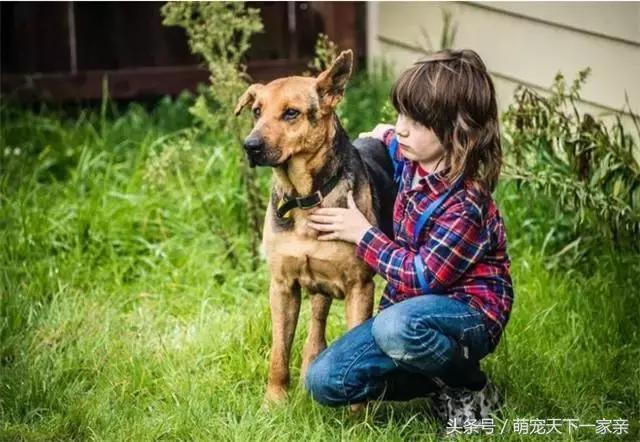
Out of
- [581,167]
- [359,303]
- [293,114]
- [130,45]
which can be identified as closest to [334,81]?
[293,114]

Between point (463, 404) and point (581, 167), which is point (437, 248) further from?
point (581, 167)

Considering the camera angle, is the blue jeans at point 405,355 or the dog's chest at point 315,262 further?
the dog's chest at point 315,262

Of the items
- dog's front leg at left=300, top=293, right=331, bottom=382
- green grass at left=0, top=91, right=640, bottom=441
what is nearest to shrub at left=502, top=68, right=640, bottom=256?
green grass at left=0, top=91, right=640, bottom=441

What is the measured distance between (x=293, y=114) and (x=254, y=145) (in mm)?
183

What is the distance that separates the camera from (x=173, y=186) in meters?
6.07

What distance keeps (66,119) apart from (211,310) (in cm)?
256

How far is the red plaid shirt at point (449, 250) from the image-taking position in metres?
3.77

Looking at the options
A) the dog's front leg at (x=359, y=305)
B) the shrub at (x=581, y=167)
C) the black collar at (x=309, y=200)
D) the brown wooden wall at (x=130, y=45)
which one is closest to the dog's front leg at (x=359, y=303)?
the dog's front leg at (x=359, y=305)

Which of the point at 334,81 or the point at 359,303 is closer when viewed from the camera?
the point at 334,81

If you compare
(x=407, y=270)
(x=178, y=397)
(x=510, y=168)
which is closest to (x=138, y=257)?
(x=178, y=397)

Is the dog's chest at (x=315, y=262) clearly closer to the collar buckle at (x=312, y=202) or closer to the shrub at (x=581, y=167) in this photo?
the collar buckle at (x=312, y=202)

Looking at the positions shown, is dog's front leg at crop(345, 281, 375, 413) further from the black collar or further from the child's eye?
the child's eye

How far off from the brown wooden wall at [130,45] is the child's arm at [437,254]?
3797mm

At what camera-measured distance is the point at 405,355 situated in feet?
12.5
